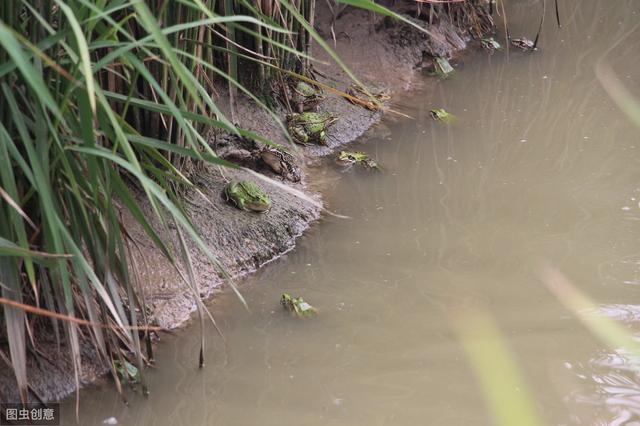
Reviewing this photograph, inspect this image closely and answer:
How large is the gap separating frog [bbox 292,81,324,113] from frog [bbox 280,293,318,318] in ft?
4.21

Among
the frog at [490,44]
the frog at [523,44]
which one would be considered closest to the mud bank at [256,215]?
the frog at [490,44]

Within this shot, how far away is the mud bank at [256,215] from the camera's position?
7.18 ft

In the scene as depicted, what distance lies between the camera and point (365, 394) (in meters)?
2.22

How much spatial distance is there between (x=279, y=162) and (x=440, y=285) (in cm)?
87

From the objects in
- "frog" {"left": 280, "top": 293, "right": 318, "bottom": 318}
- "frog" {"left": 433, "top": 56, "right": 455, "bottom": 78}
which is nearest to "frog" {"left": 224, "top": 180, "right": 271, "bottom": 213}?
"frog" {"left": 280, "top": 293, "right": 318, "bottom": 318}

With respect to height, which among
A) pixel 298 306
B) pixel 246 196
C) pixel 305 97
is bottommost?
pixel 298 306

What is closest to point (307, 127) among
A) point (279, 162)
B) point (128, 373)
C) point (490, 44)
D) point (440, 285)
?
point (279, 162)

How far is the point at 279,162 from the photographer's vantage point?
10.7 feet

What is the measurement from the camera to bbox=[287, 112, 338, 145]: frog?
3.57m

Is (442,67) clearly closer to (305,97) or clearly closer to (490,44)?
(490,44)

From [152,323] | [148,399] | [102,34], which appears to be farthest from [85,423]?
[102,34]

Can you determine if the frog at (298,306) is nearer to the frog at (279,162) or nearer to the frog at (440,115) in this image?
the frog at (279,162)

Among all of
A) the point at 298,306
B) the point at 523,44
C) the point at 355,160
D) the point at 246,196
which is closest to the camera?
the point at 298,306

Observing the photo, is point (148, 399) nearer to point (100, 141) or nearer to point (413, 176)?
point (100, 141)
